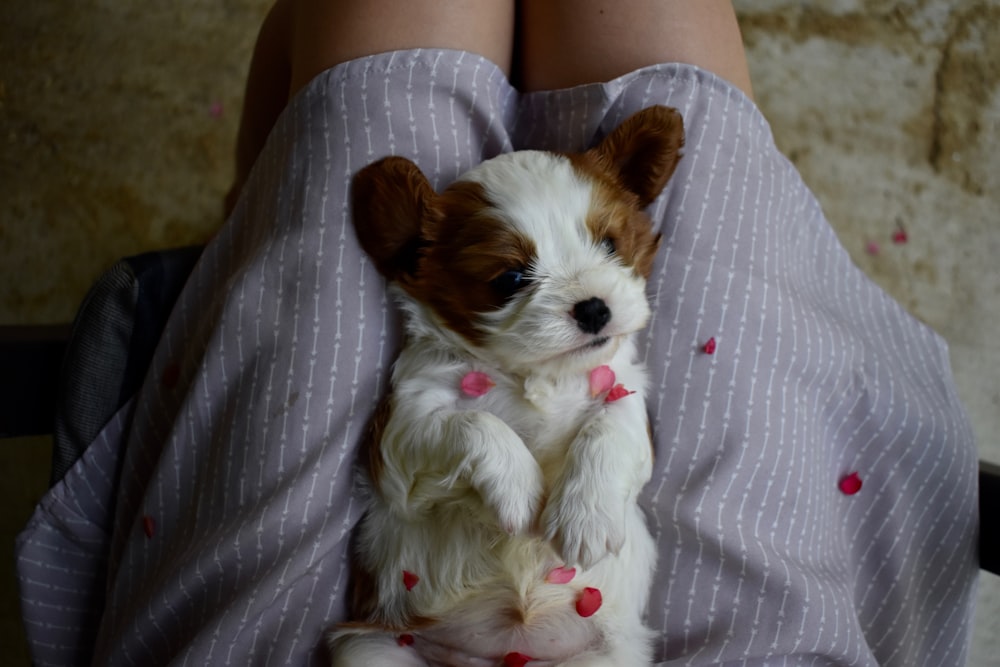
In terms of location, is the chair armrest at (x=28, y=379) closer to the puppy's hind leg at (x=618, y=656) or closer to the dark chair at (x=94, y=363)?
the dark chair at (x=94, y=363)

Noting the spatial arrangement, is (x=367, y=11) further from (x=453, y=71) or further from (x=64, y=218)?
(x=64, y=218)

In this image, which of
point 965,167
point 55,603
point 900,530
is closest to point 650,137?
point 900,530

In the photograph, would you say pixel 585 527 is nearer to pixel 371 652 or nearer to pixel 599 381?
pixel 599 381

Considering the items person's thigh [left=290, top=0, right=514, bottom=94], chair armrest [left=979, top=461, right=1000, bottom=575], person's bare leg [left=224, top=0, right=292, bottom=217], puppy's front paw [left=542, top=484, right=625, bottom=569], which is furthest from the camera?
person's bare leg [left=224, top=0, right=292, bottom=217]

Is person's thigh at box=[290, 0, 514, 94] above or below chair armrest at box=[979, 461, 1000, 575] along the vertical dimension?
above

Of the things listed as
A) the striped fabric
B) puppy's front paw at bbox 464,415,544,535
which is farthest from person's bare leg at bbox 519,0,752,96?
puppy's front paw at bbox 464,415,544,535

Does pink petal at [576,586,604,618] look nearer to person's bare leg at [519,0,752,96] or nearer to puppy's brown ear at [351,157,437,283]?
puppy's brown ear at [351,157,437,283]
